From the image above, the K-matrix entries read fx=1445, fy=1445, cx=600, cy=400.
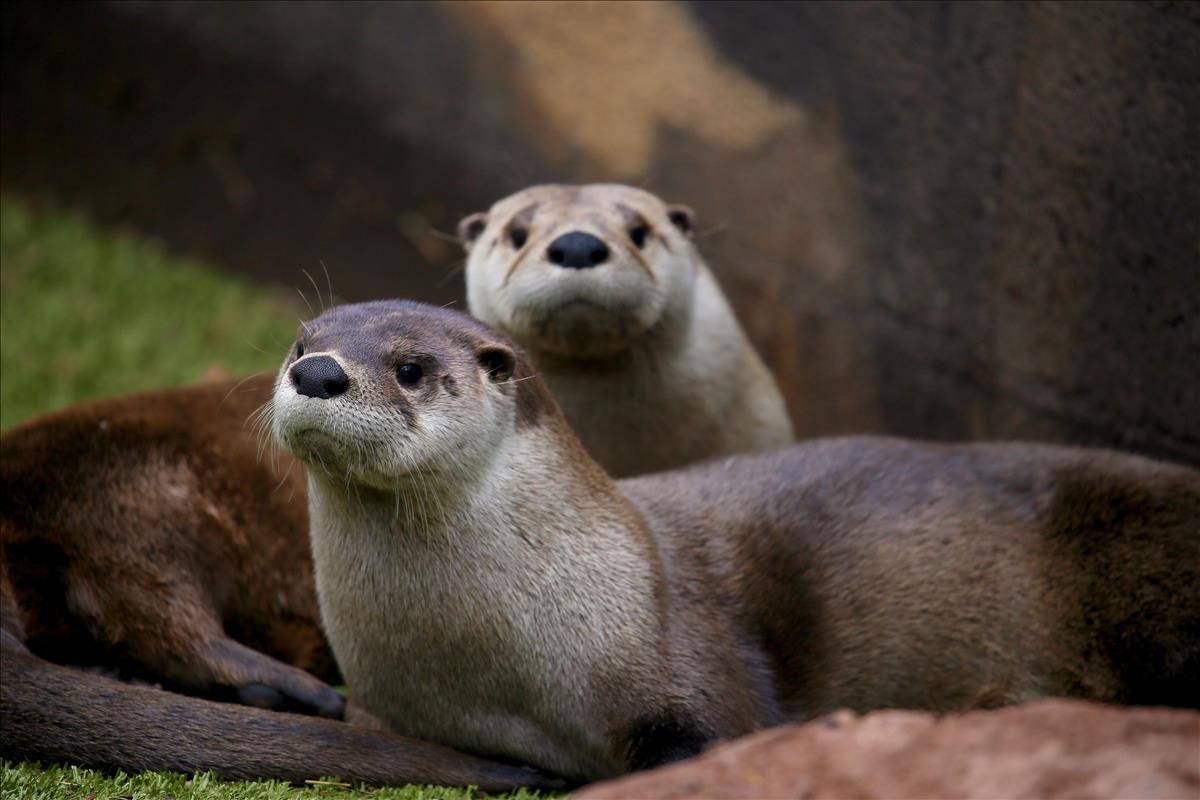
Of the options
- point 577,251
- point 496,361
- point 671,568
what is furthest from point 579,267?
point 671,568

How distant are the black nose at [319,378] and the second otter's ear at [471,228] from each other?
204 centimetres

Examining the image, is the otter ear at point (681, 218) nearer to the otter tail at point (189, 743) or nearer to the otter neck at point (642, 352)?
the otter neck at point (642, 352)

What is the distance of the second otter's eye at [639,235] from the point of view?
4.62 meters

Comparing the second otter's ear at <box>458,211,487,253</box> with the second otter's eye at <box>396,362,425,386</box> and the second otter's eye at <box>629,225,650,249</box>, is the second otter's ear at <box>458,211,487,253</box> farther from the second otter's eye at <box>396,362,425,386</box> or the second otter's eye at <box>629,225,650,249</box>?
the second otter's eye at <box>396,362,425,386</box>

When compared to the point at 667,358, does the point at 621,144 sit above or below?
above

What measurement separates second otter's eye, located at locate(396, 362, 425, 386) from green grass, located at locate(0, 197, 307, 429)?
2844 mm

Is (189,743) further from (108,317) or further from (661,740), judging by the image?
(108,317)

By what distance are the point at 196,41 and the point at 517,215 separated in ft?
9.36

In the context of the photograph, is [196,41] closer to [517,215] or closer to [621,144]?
[621,144]

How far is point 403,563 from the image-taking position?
323 centimetres

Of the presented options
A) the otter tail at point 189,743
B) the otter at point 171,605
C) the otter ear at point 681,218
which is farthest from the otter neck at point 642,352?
the otter tail at point 189,743

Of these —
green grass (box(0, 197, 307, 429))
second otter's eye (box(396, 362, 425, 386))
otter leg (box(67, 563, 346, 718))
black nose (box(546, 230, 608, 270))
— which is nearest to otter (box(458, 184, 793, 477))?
black nose (box(546, 230, 608, 270))

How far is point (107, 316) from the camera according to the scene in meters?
6.59

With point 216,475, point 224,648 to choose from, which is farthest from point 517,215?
point 224,648
